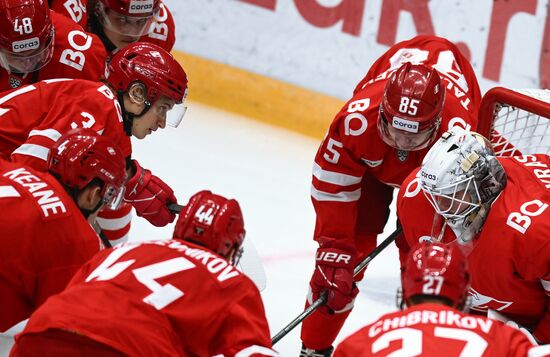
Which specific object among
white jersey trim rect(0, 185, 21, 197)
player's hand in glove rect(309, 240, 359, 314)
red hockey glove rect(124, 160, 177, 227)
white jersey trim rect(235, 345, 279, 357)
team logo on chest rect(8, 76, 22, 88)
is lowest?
player's hand in glove rect(309, 240, 359, 314)

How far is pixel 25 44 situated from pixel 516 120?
1.61 meters

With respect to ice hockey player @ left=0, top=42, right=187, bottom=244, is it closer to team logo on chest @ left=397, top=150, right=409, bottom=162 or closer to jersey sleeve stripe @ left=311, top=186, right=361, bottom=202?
jersey sleeve stripe @ left=311, top=186, right=361, bottom=202

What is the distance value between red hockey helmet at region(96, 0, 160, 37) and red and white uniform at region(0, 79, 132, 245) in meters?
0.68

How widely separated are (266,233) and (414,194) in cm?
148

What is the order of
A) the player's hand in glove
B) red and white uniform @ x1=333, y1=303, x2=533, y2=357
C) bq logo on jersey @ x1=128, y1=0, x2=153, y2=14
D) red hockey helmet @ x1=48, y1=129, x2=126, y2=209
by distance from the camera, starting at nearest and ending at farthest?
red and white uniform @ x1=333, y1=303, x2=533, y2=357, red hockey helmet @ x1=48, y1=129, x2=126, y2=209, the player's hand in glove, bq logo on jersey @ x1=128, y1=0, x2=153, y2=14

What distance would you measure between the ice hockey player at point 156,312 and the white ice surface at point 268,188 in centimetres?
138

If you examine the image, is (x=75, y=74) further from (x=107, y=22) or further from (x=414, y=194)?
(x=414, y=194)

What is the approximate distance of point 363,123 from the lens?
3479 millimetres

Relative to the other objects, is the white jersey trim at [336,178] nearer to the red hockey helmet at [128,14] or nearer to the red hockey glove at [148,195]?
the red hockey glove at [148,195]

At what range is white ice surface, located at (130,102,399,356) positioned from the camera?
4211 mm

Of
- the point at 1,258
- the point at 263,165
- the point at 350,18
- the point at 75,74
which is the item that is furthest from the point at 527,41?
the point at 1,258

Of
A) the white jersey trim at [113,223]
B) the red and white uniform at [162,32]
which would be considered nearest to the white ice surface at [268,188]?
the white jersey trim at [113,223]

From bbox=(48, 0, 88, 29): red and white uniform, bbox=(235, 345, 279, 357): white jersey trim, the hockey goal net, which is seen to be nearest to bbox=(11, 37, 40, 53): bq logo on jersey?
bbox=(48, 0, 88, 29): red and white uniform

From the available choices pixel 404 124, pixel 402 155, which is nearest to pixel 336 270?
pixel 402 155
